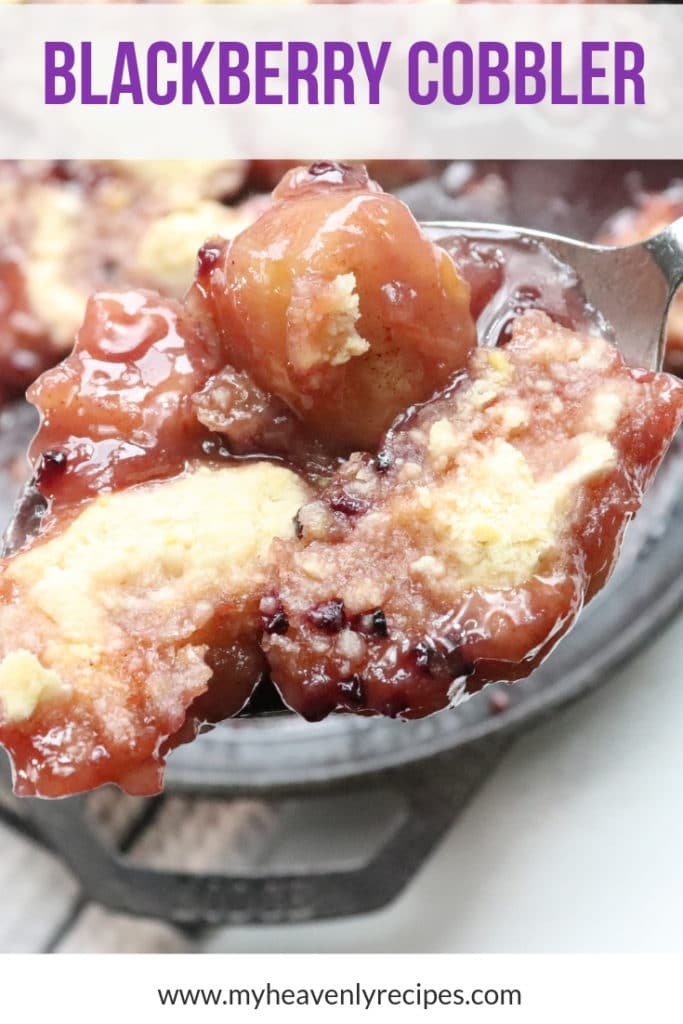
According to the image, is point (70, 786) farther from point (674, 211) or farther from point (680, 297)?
point (674, 211)

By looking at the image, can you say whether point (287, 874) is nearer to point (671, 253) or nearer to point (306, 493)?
point (306, 493)

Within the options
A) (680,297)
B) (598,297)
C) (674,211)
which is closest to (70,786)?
(598,297)

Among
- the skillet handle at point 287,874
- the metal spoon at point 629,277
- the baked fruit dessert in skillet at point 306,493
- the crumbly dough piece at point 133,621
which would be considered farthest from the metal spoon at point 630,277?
the skillet handle at point 287,874

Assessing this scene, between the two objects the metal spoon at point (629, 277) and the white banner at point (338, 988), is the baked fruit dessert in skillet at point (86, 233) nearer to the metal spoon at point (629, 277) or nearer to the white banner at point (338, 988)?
the metal spoon at point (629, 277)

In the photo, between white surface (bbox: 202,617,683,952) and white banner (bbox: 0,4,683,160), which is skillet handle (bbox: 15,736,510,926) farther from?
white banner (bbox: 0,4,683,160)

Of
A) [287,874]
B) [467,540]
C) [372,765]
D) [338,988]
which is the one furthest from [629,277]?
[338,988]

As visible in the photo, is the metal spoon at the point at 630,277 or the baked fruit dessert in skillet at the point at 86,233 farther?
the baked fruit dessert in skillet at the point at 86,233
